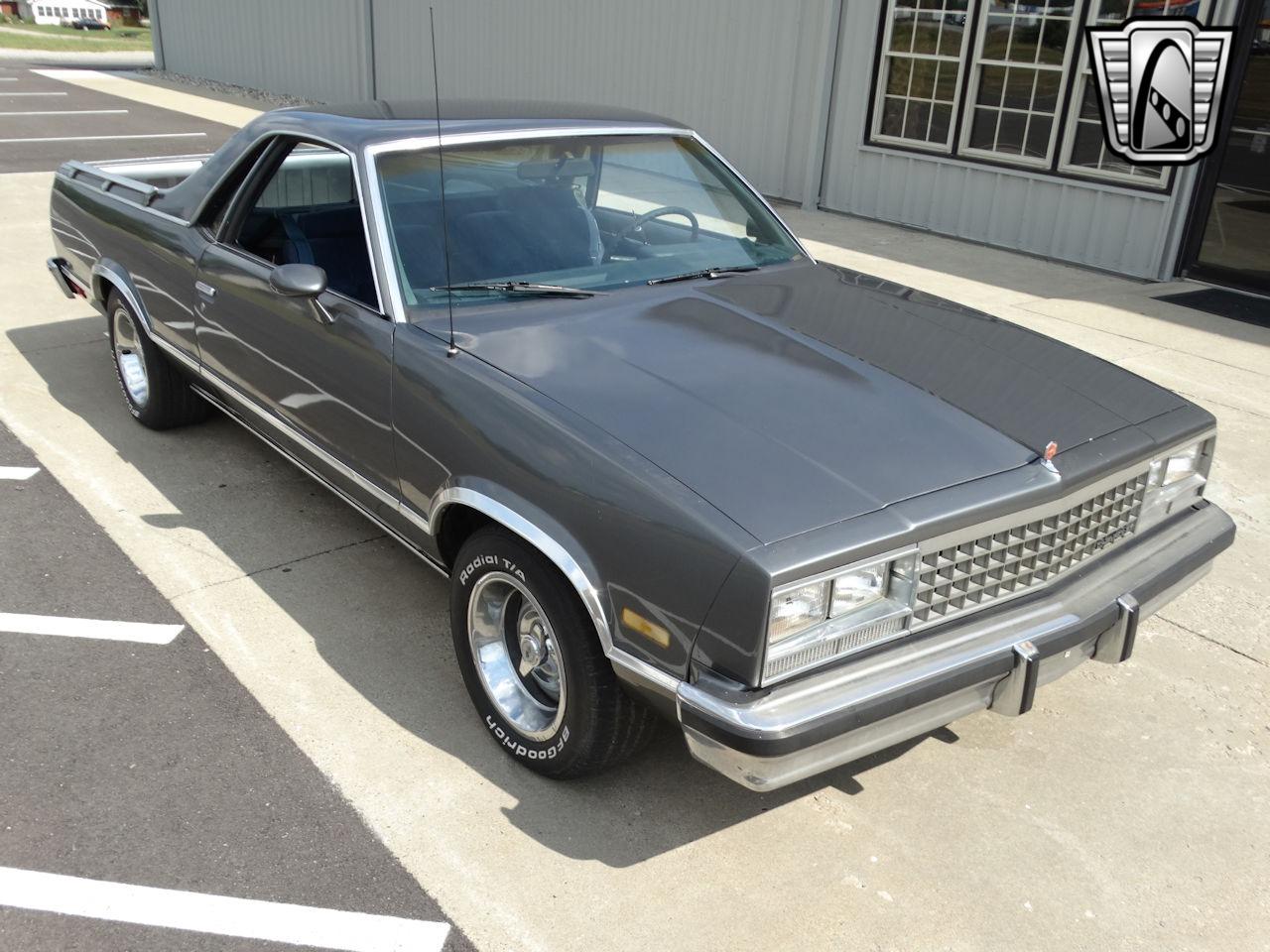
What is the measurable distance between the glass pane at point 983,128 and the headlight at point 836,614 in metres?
8.62

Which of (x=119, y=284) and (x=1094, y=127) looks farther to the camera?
(x=1094, y=127)

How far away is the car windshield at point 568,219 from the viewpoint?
3.63m

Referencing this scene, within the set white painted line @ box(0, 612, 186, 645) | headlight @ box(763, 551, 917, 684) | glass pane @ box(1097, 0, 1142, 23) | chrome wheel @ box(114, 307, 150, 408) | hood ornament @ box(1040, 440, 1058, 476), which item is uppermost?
glass pane @ box(1097, 0, 1142, 23)

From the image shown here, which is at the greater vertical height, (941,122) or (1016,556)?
(941,122)

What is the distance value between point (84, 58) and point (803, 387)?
31.0 metres

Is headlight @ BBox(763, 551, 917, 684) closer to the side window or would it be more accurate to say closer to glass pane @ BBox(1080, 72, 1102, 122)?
the side window

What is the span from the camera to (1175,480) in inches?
136

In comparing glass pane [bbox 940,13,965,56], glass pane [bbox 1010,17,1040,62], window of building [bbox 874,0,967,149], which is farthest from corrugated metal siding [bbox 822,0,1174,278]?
glass pane [bbox 1010,17,1040,62]

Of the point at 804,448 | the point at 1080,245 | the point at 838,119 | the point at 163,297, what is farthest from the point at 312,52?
the point at 804,448

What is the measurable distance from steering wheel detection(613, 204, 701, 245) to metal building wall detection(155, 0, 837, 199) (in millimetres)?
7766

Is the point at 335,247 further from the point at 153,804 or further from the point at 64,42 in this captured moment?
the point at 64,42

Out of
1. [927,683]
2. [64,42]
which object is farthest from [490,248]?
[64,42]

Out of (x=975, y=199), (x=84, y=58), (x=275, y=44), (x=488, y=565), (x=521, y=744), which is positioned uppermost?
(x=275, y=44)

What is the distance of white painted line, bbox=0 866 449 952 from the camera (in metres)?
2.66
